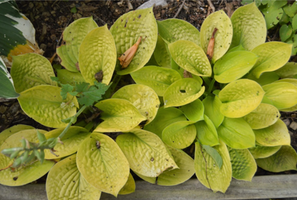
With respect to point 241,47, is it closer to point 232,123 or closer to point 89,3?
point 232,123

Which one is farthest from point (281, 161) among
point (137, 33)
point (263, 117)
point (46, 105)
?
point (46, 105)

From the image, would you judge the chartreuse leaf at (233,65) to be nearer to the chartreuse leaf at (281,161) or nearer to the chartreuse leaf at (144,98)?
the chartreuse leaf at (144,98)

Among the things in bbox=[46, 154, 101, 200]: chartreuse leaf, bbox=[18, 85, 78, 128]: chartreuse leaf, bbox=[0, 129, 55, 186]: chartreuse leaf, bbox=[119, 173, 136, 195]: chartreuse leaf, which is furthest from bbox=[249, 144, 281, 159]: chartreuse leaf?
bbox=[0, 129, 55, 186]: chartreuse leaf

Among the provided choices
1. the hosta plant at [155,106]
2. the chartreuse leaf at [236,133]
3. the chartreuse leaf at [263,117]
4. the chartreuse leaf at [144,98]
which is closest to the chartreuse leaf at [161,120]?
the hosta plant at [155,106]

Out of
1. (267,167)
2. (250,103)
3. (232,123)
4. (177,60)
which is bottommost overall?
(267,167)

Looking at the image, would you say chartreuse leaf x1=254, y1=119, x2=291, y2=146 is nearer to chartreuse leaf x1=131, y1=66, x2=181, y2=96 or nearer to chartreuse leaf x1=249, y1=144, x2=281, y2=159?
chartreuse leaf x1=249, y1=144, x2=281, y2=159

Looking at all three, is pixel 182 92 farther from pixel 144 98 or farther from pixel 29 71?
pixel 29 71

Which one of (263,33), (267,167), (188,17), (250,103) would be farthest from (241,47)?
(267,167)
